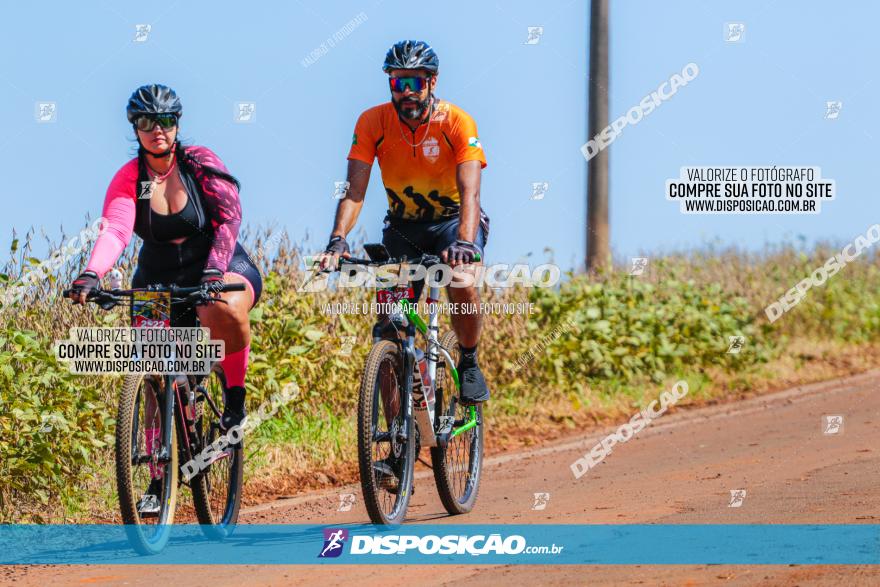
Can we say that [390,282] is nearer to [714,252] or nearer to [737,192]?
[737,192]

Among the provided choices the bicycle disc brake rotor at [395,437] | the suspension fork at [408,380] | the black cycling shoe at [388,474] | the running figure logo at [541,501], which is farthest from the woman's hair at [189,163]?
the running figure logo at [541,501]

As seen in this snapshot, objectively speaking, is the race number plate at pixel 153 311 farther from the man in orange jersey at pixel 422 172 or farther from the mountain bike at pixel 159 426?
the man in orange jersey at pixel 422 172

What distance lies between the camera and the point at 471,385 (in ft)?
26.0

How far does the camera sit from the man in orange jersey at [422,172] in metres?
7.40

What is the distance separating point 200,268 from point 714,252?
47.0 feet

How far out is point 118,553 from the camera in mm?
6895

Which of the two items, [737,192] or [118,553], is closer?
[118,553]

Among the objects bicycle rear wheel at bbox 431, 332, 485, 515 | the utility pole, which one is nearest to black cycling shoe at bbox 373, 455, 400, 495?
bicycle rear wheel at bbox 431, 332, 485, 515

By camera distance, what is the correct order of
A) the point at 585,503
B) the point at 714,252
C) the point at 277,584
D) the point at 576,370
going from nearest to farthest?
the point at 277,584
the point at 585,503
the point at 576,370
the point at 714,252

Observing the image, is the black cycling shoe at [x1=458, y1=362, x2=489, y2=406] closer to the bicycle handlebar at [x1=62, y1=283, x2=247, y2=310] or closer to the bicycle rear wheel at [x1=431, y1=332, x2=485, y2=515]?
the bicycle rear wheel at [x1=431, y1=332, x2=485, y2=515]

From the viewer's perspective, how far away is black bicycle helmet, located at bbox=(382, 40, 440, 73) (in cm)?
732

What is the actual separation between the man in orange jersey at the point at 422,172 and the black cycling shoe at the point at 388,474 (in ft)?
2.64

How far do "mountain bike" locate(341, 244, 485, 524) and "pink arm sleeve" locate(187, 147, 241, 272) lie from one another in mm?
616

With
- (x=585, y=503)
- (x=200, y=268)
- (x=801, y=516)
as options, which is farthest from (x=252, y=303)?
(x=801, y=516)
